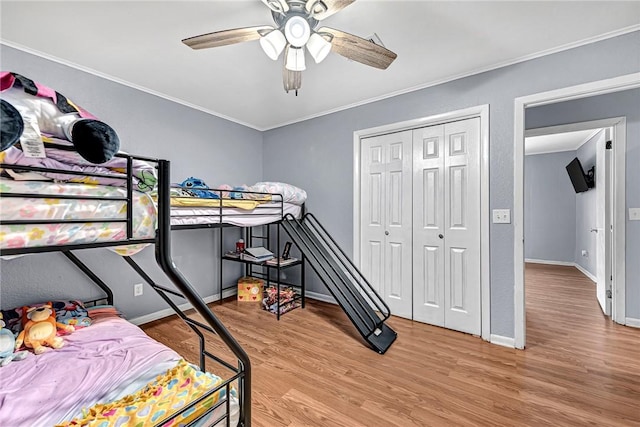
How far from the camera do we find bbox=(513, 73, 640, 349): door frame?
6.53 feet

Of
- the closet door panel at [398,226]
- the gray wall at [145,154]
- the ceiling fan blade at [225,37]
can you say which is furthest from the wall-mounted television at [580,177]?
the ceiling fan blade at [225,37]

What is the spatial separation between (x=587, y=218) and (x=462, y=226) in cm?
401

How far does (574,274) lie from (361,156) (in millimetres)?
4608

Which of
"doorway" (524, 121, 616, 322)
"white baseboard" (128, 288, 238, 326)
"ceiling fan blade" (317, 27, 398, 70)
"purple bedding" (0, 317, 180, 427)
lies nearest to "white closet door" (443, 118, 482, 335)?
"ceiling fan blade" (317, 27, 398, 70)

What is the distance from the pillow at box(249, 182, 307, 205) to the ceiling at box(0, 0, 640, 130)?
0.95m

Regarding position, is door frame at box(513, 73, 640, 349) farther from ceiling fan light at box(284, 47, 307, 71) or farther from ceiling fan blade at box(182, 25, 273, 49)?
ceiling fan blade at box(182, 25, 273, 49)

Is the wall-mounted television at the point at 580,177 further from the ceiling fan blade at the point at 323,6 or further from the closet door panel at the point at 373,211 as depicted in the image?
the ceiling fan blade at the point at 323,6

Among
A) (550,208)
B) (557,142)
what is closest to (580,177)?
(557,142)

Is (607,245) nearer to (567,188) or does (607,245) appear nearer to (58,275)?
(567,188)

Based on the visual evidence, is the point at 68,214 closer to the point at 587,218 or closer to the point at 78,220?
the point at 78,220

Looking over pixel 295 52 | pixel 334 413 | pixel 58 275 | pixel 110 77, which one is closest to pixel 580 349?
pixel 334 413

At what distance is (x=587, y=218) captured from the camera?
4.82 metres

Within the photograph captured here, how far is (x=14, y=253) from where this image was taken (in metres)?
0.71

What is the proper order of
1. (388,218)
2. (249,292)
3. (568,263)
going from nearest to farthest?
(388,218), (249,292), (568,263)
